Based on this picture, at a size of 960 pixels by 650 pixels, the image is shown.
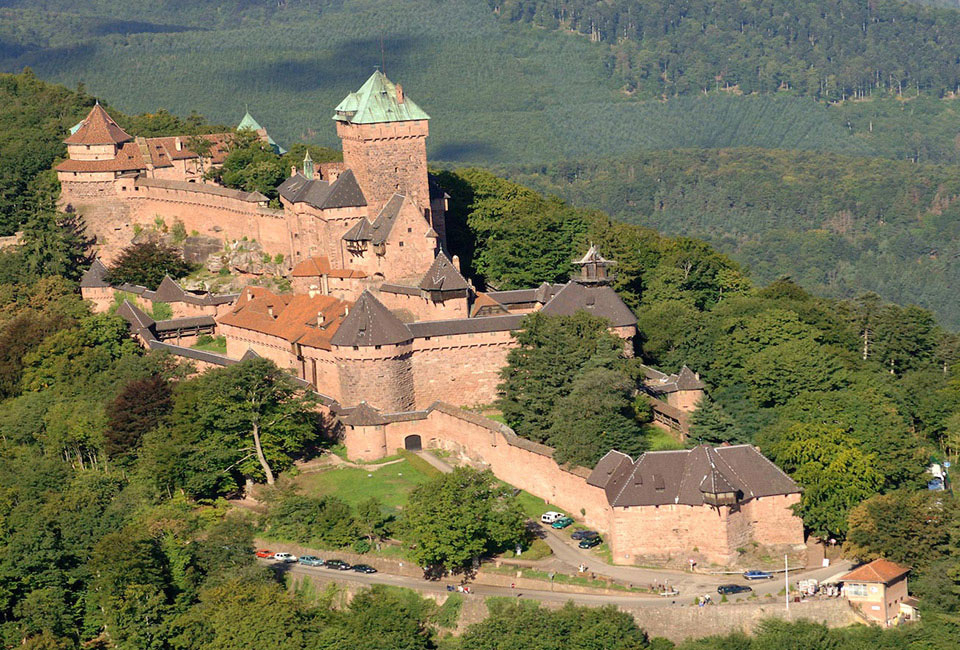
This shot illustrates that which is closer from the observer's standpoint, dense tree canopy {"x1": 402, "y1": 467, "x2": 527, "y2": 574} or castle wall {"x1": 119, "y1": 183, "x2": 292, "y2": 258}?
dense tree canopy {"x1": 402, "y1": 467, "x2": 527, "y2": 574}

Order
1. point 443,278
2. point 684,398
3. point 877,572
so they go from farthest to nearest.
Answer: point 443,278 → point 684,398 → point 877,572

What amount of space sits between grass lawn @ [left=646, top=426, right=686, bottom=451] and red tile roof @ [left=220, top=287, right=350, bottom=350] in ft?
52.4

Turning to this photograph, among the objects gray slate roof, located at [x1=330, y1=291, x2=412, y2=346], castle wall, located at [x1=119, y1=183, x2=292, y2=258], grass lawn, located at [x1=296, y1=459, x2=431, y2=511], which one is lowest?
grass lawn, located at [x1=296, y1=459, x2=431, y2=511]

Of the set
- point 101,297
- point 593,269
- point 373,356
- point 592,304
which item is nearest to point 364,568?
point 373,356

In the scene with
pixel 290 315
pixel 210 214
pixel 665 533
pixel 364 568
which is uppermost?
pixel 210 214

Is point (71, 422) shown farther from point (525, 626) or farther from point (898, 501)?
point (898, 501)

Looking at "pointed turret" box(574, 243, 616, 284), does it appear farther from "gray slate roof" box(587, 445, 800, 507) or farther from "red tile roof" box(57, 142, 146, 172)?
"red tile roof" box(57, 142, 146, 172)

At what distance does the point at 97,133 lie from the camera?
99.5 m

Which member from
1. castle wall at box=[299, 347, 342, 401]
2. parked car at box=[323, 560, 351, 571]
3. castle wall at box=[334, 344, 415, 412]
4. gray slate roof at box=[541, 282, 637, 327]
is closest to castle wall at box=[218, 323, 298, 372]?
castle wall at box=[299, 347, 342, 401]

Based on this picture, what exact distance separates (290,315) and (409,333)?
8.73m

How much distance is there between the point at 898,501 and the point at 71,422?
129ft

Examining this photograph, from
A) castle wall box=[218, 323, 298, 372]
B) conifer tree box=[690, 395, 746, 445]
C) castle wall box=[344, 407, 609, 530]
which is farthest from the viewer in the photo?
castle wall box=[218, 323, 298, 372]

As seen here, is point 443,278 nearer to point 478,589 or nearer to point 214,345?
point 214,345

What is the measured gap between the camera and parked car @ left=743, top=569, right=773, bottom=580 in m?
65.5
